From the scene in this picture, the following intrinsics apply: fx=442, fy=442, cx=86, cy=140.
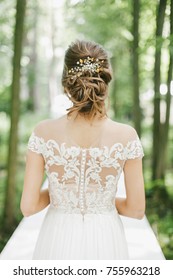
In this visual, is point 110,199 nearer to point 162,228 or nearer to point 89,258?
point 89,258

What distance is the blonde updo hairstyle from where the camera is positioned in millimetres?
2299

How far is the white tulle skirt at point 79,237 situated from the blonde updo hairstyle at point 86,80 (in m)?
0.63

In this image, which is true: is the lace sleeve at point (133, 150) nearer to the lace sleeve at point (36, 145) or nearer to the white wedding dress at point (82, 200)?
the white wedding dress at point (82, 200)

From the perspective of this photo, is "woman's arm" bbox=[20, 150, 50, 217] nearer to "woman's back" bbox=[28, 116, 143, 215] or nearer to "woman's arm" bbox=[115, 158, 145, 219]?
"woman's back" bbox=[28, 116, 143, 215]

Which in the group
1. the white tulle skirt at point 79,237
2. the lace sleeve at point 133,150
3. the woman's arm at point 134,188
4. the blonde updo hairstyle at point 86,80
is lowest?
the white tulle skirt at point 79,237

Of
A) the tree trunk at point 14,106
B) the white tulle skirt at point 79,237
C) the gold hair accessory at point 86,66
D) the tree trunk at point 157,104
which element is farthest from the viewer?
the tree trunk at point 157,104

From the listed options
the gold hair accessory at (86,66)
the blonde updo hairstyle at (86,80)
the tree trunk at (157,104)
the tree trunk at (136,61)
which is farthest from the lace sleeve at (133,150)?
the tree trunk at (136,61)

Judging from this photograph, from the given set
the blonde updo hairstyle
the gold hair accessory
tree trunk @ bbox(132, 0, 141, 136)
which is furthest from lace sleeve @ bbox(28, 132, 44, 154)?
tree trunk @ bbox(132, 0, 141, 136)

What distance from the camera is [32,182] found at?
237cm

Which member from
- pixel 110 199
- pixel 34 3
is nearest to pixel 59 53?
pixel 34 3

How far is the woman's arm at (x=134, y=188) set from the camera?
2.38 m

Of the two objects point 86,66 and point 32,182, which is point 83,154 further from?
point 86,66
